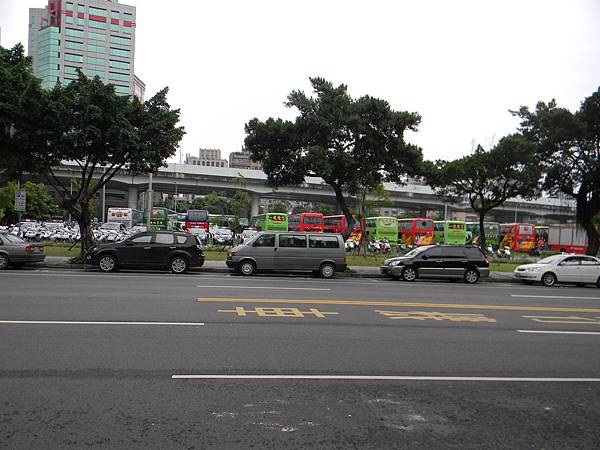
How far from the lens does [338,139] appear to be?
21812 mm

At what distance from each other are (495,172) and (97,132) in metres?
19.7

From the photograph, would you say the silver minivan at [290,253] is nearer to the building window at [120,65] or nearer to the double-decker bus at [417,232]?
the double-decker bus at [417,232]

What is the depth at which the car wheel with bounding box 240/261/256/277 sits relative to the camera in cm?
1939

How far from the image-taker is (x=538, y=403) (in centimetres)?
523

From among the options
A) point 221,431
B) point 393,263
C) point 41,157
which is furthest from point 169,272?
point 221,431

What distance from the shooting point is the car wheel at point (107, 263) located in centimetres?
1852

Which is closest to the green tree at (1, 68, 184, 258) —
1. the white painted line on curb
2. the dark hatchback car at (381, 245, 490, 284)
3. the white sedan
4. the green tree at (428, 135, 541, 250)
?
the dark hatchback car at (381, 245, 490, 284)

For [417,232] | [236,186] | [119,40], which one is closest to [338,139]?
[417,232]

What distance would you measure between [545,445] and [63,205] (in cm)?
2055

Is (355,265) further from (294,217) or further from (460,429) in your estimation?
(294,217)

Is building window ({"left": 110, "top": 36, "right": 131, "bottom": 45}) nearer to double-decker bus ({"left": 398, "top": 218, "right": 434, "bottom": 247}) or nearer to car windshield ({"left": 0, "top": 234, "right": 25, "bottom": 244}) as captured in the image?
double-decker bus ({"left": 398, "top": 218, "right": 434, "bottom": 247})

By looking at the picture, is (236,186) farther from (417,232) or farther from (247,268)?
(247,268)

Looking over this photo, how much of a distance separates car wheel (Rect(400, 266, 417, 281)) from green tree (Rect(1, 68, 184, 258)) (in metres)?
10.8

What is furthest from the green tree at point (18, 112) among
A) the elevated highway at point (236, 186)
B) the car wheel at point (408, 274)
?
the elevated highway at point (236, 186)
